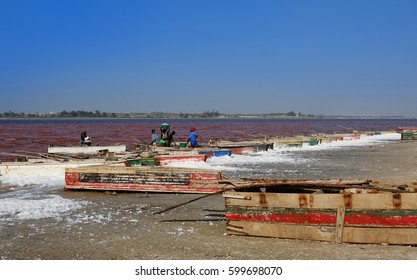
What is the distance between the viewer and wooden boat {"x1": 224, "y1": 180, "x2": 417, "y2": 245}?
343 inches

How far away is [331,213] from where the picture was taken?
902 centimetres

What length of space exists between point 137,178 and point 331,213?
27.6ft

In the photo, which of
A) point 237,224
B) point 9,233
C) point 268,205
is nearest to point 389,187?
point 268,205

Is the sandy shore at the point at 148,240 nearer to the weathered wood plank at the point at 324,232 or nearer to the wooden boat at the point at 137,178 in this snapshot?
the weathered wood plank at the point at 324,232

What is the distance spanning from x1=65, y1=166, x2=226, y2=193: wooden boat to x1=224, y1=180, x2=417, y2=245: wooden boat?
17.6ft

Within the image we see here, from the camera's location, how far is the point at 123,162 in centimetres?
2047

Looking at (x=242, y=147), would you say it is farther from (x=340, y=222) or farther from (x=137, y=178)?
(x=340, y=222)

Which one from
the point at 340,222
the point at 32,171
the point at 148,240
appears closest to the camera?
the point at 340,222

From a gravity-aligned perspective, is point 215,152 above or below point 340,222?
below

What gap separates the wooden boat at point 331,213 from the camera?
343 inches

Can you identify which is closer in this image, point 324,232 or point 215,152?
point 324,232

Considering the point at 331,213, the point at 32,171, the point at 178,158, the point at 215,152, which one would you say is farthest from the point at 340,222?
the point at 215,152

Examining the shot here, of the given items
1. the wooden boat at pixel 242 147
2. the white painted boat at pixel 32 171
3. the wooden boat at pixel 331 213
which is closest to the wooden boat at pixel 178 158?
the white painted boat at pixel 32 171

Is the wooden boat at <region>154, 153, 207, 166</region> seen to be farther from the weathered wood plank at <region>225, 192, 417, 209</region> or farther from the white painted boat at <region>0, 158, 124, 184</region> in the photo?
the weathered wood plank at <region>225, 192, 417, 209</region>
